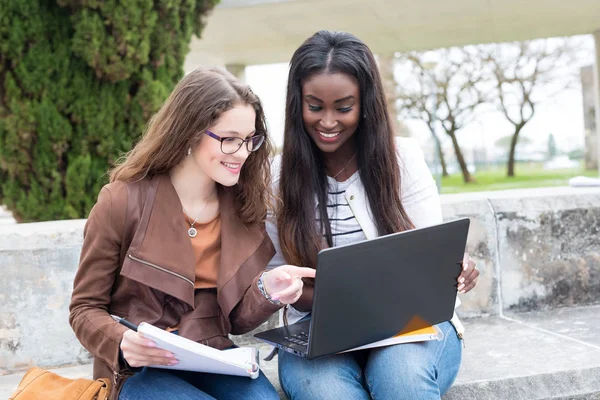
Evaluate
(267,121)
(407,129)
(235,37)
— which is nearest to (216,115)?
(267,121)

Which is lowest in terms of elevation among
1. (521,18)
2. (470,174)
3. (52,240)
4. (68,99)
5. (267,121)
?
(470,174)

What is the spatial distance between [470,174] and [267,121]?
55.3ft

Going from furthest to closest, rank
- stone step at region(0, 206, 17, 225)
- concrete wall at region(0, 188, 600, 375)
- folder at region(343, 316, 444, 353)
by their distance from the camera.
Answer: stone step at region(0, 206, 17, 225) → concrete wall at region(0, 188, 600, 375) → folder at region(343, 316, 444, 353)

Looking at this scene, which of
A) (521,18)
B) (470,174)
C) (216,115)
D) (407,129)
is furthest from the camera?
(470,174)

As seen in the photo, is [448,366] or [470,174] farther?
[470,174]

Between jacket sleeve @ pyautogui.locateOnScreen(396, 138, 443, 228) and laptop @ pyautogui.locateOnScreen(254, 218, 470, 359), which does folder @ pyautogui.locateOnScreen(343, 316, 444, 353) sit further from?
jacket sleeve @ pyautogui.locateOnScreen(396, 138, 443, 228)

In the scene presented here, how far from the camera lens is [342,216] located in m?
2.17

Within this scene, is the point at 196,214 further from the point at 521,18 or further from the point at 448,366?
the point at 521,18

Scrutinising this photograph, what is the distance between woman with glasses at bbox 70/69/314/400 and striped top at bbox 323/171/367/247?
0.80ft

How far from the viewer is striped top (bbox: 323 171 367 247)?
7.07ft

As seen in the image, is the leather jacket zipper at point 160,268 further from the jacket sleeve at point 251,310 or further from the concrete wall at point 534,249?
the concrete wall at point 534,249

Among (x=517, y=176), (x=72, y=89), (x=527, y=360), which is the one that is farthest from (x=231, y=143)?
(x=517, y=176)

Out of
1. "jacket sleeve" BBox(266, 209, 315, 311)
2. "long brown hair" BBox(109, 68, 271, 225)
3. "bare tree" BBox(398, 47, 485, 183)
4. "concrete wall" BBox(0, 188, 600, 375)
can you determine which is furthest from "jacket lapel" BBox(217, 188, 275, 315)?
"bare tree" BBox(398, 47, 485, 183)

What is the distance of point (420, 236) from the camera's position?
5.45 feet
